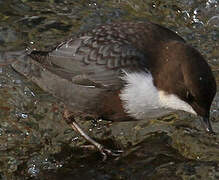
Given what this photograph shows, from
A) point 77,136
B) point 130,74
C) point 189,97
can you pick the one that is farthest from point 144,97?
point 77,136

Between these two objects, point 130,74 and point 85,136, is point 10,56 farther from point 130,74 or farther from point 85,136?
point 130,74

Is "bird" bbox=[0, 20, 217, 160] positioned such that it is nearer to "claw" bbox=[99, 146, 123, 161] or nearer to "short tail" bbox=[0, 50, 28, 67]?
"claw" bbox=[99, 146, 123, 161]

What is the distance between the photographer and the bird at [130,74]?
4.35 meters

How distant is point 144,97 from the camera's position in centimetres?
449

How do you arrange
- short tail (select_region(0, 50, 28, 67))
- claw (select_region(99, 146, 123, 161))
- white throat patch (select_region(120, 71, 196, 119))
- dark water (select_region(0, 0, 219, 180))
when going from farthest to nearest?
short tail (select_region(0, 50, 28, 67)), claw (select_region(99, 146, 123, 161)), dark water (select_region(0, 0, 219, 180)), white throat patch (select_region(120, 71, 196, 119))

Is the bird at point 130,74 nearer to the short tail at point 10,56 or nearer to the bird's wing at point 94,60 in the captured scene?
the bird's wing at point 94,60

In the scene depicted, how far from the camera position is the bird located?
14.3 feet

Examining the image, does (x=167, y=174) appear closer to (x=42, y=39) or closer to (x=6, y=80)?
(x=6, y=80)

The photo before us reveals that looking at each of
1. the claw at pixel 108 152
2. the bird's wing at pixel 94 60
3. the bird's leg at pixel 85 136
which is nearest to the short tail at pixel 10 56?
the bird's wing at pixel 94 60

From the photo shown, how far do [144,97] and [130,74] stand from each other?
0.21m

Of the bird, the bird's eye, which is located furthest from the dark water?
the bird's eye

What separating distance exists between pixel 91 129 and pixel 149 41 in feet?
3.67

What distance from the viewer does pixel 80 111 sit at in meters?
4.89

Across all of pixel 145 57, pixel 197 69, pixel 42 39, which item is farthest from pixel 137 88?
pixel 42 39
